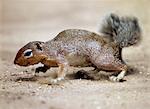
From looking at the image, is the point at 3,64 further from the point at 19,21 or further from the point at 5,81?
the point at 19,21

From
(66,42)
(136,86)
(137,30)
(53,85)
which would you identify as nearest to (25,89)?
(53,85)

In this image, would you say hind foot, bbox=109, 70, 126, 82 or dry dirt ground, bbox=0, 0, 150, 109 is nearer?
dry dirt ground, bbox=0, 0, 150, 109

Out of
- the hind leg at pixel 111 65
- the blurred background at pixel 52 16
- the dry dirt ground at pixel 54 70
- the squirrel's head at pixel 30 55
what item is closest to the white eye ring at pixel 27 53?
the squirrel's head at pixel 30 55

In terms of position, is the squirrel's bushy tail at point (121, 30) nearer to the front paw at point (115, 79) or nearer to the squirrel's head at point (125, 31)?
the squirrel's head at point (125, 31)

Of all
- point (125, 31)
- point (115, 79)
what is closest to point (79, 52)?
point (115, 79)

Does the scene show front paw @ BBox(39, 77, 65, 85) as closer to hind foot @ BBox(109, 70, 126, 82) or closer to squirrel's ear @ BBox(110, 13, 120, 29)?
hind foot @ BBox(109, 70, 126, 82)

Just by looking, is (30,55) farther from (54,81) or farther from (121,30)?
(121,30)

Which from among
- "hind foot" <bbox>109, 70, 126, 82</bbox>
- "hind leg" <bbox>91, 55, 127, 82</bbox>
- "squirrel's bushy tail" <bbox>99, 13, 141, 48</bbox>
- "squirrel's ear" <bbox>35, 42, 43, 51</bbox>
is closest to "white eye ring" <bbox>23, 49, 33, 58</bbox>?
"squirrel's ear" <bbox>35, 42, 43, 51</bbox>
